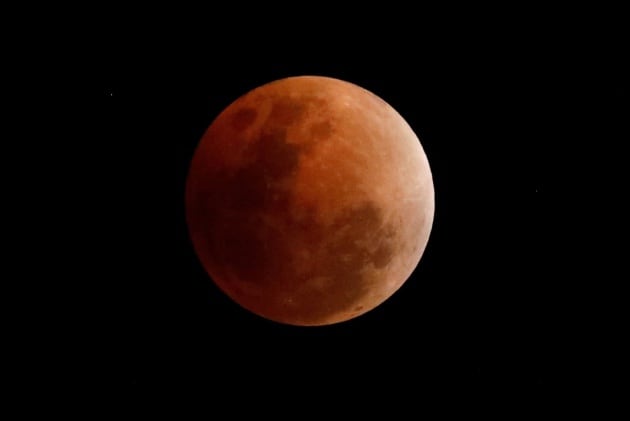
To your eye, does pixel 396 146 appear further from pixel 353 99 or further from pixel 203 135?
pixel 203 135

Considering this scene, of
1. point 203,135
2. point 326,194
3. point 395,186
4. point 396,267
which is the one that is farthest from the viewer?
point 203,135

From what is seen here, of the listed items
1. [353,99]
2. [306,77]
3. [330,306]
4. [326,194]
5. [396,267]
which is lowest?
[330,306]

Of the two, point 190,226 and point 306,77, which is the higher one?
point 306,77

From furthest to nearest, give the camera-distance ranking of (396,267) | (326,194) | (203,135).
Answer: (203,135) < (396,267) < (326,194)

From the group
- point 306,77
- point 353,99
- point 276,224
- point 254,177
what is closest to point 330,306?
point 276,224

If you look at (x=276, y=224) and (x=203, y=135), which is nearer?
(x=276, y=224)

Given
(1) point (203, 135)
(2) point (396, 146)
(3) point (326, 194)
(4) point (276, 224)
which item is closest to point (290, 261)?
(4) point (276, 224)
